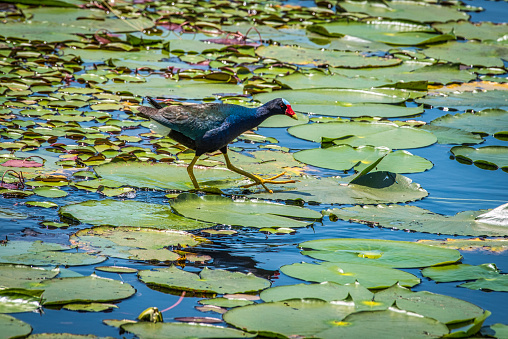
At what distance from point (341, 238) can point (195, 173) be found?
5.44 ft

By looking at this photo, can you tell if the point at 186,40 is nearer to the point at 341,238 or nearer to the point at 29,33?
the point at 29,33

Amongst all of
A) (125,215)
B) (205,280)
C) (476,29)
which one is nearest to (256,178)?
(125,215)

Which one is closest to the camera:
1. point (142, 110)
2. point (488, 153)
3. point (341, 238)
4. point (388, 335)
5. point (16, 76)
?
point (388, 335)

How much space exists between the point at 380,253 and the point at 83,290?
1.85m

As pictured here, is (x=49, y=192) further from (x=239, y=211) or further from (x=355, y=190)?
(x=355, y=190)

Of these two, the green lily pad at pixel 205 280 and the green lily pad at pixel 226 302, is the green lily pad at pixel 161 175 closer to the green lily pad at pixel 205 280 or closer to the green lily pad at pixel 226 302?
the green lily pad at pixel 205 280

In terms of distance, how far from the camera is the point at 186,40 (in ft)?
32.3

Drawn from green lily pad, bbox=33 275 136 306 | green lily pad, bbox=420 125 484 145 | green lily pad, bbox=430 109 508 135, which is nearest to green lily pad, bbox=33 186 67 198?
green lily pad, bbox=33 275 136 306

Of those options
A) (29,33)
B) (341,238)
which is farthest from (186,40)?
(341,238)

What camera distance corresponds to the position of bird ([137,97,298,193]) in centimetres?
516

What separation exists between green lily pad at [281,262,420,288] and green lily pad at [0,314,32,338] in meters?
1.50

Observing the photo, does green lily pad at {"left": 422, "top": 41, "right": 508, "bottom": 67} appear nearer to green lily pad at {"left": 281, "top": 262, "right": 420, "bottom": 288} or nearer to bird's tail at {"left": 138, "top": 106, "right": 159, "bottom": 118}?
bird's tail at {"left": 138, "top": 106, "right": 159, "bottom": 118}

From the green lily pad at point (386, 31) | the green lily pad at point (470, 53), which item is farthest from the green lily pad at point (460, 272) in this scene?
the green lily pad at point (386, 31)

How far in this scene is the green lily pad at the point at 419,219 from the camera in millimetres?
4426
